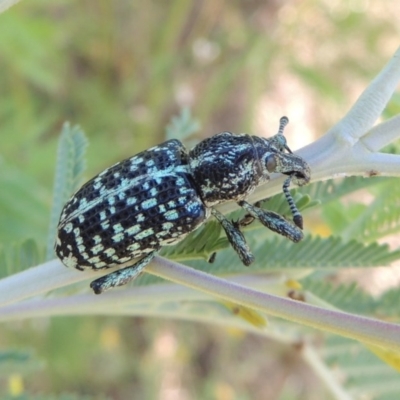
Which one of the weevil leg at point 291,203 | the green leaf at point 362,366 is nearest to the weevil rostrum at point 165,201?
the weevil leg at point 291,203

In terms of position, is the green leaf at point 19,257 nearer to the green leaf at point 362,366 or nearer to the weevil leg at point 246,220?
the weevil leg at point 246,220

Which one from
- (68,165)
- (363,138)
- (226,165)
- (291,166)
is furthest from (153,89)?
(363,138)

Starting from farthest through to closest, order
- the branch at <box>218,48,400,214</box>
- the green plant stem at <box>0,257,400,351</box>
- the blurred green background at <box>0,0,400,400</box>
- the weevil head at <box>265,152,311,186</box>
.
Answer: the blurred green background at <box>0,0,400,400</box> → the weevil head at <box>265,152,311,186</box> → the branch at <box>218,48,400,214</box> → the green plant stem at <box>0,257,400,351</box>

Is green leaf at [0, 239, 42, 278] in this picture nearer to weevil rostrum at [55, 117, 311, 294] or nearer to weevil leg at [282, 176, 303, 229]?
weevil rostrum at [55, 117, 311, 294]

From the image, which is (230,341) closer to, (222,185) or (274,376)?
(274,376)

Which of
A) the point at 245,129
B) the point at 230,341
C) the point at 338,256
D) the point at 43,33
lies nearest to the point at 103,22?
the point at 43,33

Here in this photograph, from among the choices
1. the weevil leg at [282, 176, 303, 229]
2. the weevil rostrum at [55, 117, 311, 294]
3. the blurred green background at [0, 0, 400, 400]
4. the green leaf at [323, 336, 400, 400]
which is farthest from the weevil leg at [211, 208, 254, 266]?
the blurred green background at [0, 0, 400, 400]
